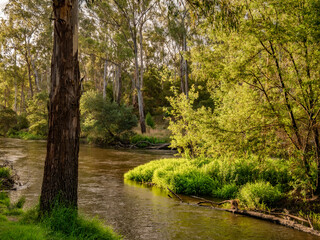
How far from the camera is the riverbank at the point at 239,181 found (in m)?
7.70

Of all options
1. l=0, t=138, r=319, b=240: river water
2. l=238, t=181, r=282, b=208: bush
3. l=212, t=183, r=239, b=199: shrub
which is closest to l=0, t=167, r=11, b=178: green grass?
l=0, t=138, r=319, b=240: river water

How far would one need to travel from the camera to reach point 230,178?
9922 mm

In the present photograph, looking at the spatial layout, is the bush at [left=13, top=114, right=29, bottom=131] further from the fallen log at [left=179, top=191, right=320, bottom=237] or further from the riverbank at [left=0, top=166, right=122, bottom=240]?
the riverbank at [left=0, top=166, right=122, bottom=240]

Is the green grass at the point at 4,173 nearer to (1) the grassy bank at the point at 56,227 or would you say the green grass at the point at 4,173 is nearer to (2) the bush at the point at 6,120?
(1) the grassy bank at the point at 56,227

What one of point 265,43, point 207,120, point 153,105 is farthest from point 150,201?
point 153,105

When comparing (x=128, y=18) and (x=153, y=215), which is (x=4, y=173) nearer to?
(x=153, y=215)

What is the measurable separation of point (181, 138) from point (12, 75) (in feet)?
134

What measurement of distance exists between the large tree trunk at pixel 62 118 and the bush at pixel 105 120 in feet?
67.1

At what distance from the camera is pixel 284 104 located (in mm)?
7395

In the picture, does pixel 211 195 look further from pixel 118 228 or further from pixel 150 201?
pixel 118 228

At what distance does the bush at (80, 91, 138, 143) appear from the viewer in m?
25.9

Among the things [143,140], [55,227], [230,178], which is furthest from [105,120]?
[55,227]

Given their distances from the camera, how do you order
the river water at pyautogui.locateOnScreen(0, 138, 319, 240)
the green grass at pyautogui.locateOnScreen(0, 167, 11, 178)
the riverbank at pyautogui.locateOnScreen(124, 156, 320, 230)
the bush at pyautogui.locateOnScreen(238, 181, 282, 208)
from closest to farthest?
the river water at pyautogui.locateOnScreen(0, 138, 319, 240) < the riverbank at pyautogui.locateOnScreen(124, 156, 320, 230) < the bush at pyautogui.locateOnScreen(238, 181, 282, 208) < the green grass at pyautogui.locateOnScreen(0, 167, 11, 178)

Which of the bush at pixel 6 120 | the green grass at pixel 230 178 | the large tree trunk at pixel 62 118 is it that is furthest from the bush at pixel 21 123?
the large tree trunk at pixel 62 118
